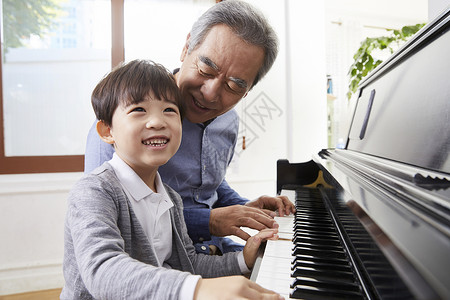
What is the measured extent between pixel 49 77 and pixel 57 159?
0.67m

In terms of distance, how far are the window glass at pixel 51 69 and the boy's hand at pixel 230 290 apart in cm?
263

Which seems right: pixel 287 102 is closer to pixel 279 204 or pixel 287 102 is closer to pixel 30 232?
pixel 279 204

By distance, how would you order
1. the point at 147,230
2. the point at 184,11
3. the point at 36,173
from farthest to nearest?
the point at 184,11 → the point at 36,173 → the point at 147,230

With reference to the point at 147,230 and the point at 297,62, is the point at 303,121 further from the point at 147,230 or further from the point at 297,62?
the point at 147,230

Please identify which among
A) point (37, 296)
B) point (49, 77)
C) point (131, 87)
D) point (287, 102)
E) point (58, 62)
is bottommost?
point (37, 296)

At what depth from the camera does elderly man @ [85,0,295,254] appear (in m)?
1.16

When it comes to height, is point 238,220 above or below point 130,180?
below

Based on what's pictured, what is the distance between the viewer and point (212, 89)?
3.92 feet

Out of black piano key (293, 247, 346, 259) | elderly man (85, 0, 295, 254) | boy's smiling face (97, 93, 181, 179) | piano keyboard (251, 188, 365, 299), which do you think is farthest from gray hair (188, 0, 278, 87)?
black piano key (293, 247, 346, 259)

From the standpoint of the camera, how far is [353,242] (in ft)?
2.23

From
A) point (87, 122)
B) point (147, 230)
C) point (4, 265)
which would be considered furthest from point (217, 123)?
→ point (4, 265)

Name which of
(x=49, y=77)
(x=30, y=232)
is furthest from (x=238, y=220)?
(x=49, y=77)

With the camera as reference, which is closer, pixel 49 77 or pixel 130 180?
pixel 130 180

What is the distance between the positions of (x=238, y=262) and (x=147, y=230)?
0.93 feet
